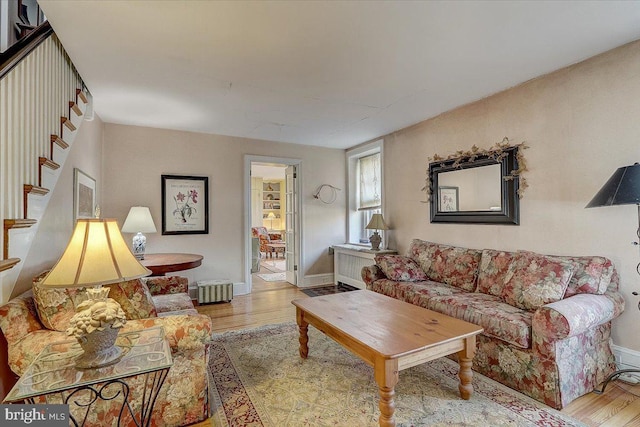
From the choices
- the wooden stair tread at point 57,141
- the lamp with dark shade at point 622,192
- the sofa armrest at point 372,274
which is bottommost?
the sofa armrest at point 372,274

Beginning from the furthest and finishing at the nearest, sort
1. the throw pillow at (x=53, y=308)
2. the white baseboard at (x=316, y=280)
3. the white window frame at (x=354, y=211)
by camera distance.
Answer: the white window frame at (x=354, y=211), the white baseboard at (x=316, y=280), the throw pillow at (x=53, y=308)

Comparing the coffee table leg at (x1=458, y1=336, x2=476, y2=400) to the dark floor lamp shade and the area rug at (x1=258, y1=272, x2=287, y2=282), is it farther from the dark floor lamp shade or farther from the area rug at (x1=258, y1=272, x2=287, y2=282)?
the area rug at (x1=258, y1=272, x2=287, y2=282)

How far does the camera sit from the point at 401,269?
3.43 m

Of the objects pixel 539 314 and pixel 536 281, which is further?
pixel 536 281

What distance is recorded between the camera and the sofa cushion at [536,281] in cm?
230

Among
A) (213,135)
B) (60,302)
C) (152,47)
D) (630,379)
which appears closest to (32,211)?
(60,302)

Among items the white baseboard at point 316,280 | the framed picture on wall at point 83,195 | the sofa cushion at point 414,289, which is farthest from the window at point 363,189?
the framed picture on wall at point 83,195

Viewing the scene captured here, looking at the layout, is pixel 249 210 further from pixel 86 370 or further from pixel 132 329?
pixel 86 370

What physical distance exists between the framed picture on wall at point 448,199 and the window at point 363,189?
1261mm

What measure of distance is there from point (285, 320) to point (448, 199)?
240 cm

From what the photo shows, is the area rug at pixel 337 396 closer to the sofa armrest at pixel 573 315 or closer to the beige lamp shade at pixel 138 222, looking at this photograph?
the sofa armrest at pixel 573 315

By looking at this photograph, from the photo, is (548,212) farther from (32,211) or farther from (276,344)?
(32,211)

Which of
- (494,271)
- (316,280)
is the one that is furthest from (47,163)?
(316,280)

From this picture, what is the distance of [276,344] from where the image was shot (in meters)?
2.89
